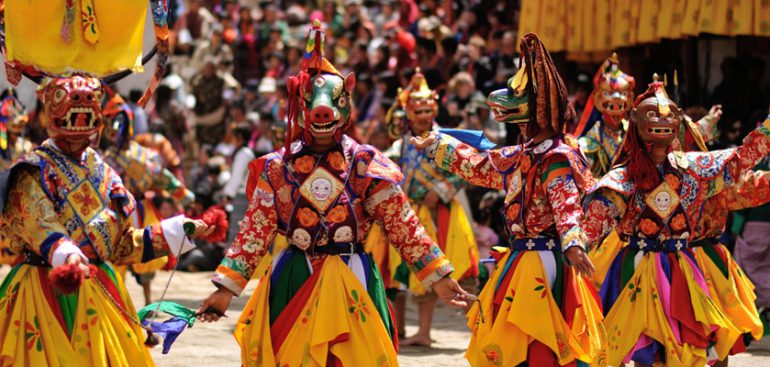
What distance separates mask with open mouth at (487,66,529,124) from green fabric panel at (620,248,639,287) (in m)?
1.16

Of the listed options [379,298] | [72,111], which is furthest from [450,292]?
[72,111]

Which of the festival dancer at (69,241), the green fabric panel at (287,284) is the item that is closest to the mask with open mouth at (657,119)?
the green fabric panel at (287,284)

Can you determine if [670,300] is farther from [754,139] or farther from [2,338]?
[2,338]

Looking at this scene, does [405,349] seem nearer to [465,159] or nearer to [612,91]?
[612,91]

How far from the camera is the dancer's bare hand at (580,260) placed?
6898 millimetres

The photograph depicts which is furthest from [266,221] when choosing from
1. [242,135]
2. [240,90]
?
[240,90]

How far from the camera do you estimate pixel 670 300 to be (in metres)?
7.95

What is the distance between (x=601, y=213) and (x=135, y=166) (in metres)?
5.31

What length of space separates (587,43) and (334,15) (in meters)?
7.62

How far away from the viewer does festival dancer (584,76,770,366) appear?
25.9 ft

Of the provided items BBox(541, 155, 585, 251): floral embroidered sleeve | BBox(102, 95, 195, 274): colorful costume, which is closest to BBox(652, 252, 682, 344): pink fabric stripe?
BBox(541, 155, 585, 251): floral embroidered sleeve

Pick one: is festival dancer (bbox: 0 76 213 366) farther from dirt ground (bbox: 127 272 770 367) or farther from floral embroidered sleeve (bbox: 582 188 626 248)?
dirt ground (bbox: 127 272 770 367)

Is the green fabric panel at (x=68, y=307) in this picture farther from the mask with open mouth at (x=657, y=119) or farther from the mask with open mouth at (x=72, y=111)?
the mask with open mouth at (x=657, y=119)

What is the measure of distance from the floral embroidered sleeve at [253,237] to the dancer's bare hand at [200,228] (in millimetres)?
296
